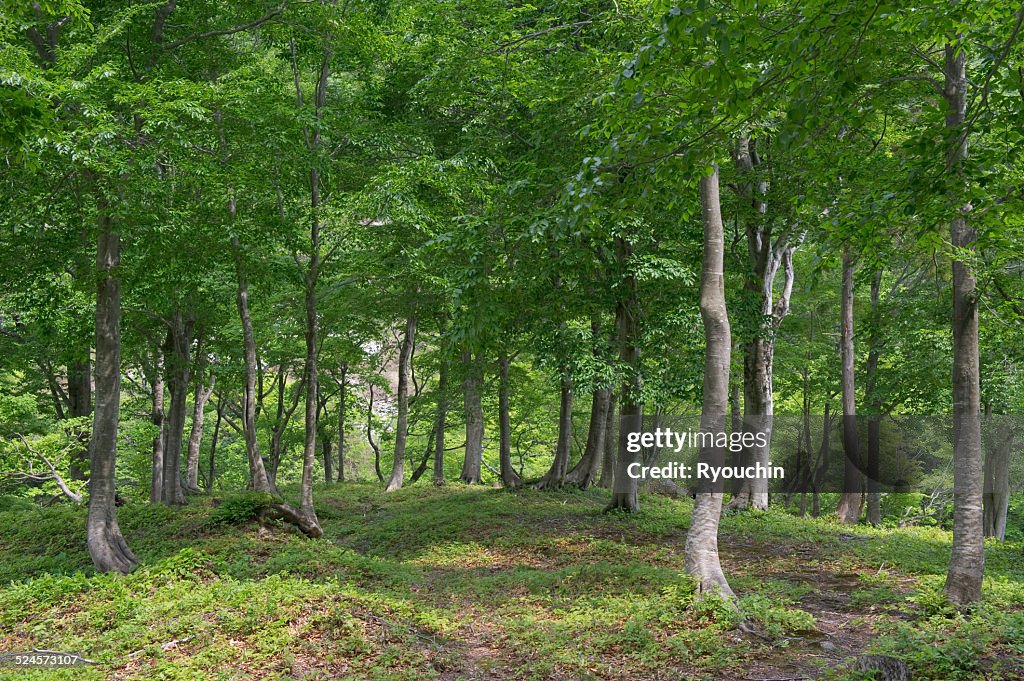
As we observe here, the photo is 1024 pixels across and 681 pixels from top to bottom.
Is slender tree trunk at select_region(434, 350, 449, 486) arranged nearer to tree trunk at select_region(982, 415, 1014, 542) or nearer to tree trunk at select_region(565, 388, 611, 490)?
tree trunk at select_region(565, 388, 611, 490)

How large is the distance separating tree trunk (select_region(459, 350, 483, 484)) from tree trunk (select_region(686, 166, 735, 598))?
32.2 feet

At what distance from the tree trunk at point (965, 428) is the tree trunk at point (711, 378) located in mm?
2503

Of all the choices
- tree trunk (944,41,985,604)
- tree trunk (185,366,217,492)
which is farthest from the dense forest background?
tree trunk (185,366,217,492)

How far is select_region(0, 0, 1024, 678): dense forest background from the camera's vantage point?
6133 millimetres

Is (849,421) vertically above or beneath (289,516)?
above

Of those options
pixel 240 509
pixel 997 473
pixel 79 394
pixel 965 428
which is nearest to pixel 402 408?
pixel 79 394

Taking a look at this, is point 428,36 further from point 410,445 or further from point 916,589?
point 410,445

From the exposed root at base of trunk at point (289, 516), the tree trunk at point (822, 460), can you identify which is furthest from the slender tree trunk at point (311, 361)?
the tree trunk at point (822, 460)

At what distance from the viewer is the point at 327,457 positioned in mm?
32688

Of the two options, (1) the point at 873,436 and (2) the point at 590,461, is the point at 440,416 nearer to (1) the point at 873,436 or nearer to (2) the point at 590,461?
(2) the point at 590,461

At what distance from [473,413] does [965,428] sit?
14.6 meters

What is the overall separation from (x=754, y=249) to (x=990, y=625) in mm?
10239

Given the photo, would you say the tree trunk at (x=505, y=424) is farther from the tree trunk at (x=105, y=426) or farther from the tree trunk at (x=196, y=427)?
the tree trunk at (x=105, y=426)

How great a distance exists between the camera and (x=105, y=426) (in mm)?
10883
